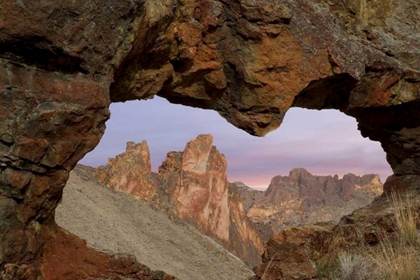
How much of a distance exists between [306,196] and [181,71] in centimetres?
8596

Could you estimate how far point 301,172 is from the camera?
100750 millimetres

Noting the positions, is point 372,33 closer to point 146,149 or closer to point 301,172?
point 146,149

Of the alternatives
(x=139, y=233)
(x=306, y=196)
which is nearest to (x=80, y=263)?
(x=139, y=233)

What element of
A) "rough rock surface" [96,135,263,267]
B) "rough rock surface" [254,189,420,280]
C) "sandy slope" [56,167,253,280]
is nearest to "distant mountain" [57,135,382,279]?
"rough rock surface" [96,135,263,267]

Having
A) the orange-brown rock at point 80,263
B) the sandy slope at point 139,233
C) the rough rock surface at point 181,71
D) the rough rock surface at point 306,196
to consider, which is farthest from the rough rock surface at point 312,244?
the rough rock surface at point 306,196

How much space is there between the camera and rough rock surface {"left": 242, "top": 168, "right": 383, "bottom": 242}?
78.8 metres

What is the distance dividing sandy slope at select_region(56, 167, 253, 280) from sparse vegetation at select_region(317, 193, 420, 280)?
2462 centimetres

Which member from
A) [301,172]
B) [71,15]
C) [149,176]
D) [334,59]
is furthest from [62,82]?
[301,172]

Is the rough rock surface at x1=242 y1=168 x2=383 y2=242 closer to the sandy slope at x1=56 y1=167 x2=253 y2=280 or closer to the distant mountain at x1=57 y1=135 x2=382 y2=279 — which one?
the distant mountain at x1=57 y1=135 x2=382 y2=279

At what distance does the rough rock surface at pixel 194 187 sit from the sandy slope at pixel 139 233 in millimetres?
2607

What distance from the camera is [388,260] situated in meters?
6.89

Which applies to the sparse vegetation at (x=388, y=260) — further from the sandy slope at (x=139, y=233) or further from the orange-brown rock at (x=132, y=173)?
the orange-brown rock at (x=132, y=173)

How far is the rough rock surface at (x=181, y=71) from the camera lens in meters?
5.14

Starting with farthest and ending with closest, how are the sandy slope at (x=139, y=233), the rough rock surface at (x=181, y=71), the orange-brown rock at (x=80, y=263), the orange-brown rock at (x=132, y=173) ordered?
the orange-brown rock at (x=132, y=173)
the sandy slope at (x=139, y=233)
the orange-brown rock at (x=80, y=263)
the rough rock surface at (x=181, y=71)
